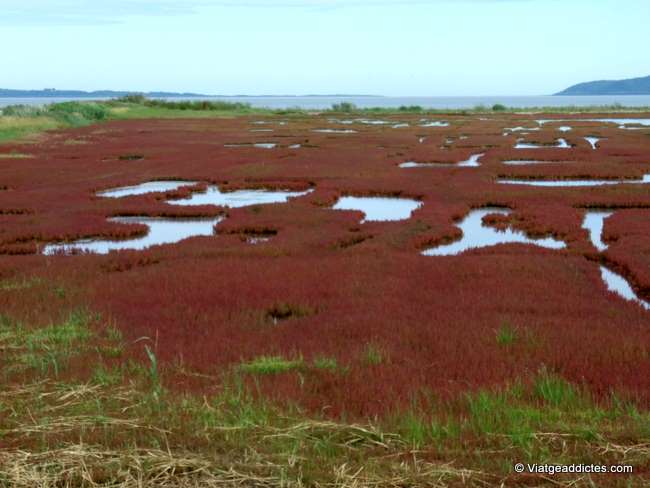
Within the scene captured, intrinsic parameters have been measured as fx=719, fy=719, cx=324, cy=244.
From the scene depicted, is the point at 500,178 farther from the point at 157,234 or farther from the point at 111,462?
the point at 111,462

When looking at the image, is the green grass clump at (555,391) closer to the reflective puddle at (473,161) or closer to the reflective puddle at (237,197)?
the reflective puddle at (237,197)

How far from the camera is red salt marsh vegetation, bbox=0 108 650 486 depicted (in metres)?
5.83

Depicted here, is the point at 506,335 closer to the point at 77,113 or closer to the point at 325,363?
the point at 325,363

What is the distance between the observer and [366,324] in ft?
31.3

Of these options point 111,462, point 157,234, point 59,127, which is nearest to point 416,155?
point 157,234

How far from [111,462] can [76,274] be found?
26.7 ft

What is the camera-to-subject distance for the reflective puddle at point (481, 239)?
15438 mm

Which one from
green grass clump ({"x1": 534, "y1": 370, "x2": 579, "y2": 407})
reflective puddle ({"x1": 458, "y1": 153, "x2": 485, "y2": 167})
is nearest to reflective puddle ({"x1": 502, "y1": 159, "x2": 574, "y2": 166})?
reflective puddle ({"x1": 458, "y1": 153, "x2": 485, "y2": 167})

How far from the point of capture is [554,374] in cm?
736

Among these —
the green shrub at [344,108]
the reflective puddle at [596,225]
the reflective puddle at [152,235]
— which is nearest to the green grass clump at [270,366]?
the reflective puddle at [152,235]

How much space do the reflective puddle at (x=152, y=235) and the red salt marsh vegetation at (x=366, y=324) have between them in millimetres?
395

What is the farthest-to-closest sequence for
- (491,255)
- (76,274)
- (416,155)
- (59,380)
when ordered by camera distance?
(416,155)
(491,255)
(76,274)
(59,380)

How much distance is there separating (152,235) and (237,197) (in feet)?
21.0

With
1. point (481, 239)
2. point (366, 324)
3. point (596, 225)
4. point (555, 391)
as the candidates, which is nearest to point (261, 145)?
point (596, 225)
